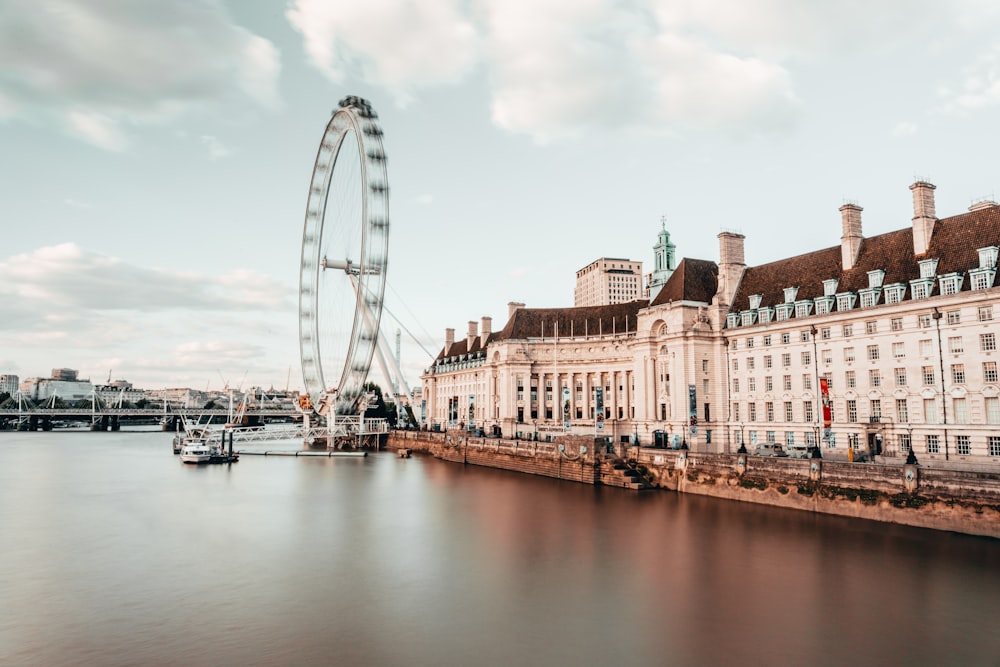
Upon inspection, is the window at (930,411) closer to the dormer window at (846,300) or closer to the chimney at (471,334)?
the dormer window at (846,300)

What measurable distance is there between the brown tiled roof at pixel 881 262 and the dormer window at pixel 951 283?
0.54 m

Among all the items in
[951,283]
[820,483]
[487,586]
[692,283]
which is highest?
[692,283]

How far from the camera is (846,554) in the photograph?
28.6m

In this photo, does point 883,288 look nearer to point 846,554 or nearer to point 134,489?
point 846,554

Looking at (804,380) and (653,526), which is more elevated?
(804,380)

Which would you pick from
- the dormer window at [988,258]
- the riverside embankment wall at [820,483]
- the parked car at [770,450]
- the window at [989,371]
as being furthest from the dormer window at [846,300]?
the riverside embankment wall at [820,483]

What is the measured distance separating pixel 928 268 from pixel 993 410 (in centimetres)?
1010

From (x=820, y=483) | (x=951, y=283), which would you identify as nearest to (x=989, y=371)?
(x=951, y=283)

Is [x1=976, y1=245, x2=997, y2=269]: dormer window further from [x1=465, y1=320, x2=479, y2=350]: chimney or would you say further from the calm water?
[x1=465, y1=320, x2=479, y2=350]: chimney

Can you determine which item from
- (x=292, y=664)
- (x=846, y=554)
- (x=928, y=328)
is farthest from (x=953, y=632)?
(x=928, y=328)

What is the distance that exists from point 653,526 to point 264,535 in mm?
20789

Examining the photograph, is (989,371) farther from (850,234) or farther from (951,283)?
(850,234)

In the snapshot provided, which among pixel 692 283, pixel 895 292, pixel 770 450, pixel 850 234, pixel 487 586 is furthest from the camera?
pixel 692 283

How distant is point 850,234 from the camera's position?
171 ft
